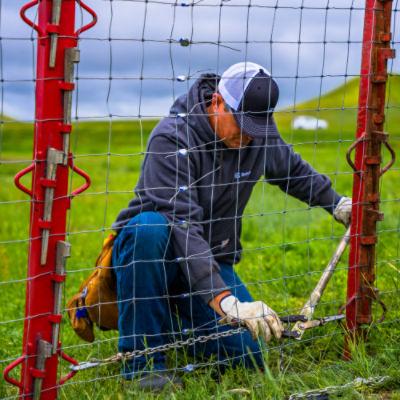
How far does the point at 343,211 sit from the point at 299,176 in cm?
29

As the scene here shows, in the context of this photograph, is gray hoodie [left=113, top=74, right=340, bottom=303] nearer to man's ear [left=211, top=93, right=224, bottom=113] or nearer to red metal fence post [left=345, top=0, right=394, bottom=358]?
man's ear [left=211, top=93, right=224, bottom=113]

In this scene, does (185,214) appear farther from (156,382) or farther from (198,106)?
(156,382)

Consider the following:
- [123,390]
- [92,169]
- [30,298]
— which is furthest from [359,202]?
[92,169]

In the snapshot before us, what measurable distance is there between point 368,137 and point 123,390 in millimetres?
1611

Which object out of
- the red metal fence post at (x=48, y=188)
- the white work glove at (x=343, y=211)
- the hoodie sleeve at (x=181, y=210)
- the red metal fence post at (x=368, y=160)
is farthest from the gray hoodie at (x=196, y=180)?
the red metal fence post at (x=48, y=188)

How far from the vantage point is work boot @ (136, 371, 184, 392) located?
263 cm

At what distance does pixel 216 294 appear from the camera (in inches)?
106

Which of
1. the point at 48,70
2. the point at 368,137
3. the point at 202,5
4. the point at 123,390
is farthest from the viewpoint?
the point at 368,137

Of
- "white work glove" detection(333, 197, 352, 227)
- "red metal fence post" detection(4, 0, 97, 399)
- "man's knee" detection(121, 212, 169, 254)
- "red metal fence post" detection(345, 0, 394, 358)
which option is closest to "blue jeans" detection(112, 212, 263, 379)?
"man's knee" detection(121, 212, 169, 254)

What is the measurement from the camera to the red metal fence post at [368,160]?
9.34 feet

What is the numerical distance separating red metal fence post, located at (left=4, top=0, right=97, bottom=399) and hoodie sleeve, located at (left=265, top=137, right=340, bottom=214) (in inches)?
51.8

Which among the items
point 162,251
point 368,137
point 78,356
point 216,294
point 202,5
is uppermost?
point 202,5

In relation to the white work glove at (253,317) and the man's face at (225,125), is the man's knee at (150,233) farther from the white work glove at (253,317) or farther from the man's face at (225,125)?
the man's face at (225,125)

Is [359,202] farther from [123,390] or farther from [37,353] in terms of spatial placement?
[37,353]
